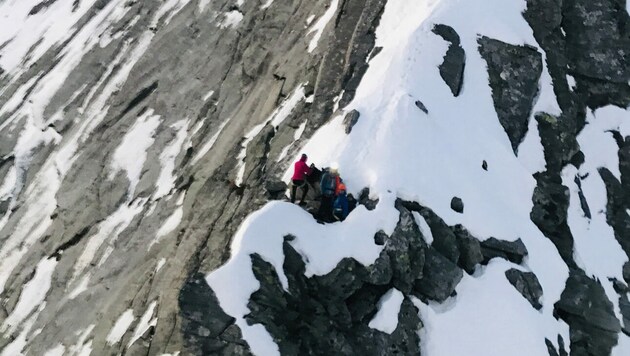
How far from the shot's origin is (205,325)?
55.8 ft

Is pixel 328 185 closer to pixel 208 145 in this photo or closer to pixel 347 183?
pixel 347 183

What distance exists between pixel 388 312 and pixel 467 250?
3.55m

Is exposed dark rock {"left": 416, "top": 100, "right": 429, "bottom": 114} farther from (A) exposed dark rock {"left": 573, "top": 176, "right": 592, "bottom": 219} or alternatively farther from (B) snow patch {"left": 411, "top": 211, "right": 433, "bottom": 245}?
(A) exposed dark rock {"left": 573, "top": 176, "right": 592, "bottom": 219}

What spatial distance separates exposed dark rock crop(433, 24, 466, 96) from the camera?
26.1 meters

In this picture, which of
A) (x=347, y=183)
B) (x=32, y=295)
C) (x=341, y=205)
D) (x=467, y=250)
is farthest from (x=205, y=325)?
(x=32, y=295)

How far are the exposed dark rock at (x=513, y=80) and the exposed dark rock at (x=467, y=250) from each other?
21.1 feet

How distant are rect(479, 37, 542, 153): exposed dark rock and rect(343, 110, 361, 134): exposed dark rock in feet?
21.3

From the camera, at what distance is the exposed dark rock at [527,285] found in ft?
70.0

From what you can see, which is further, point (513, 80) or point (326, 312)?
point (513, 80)

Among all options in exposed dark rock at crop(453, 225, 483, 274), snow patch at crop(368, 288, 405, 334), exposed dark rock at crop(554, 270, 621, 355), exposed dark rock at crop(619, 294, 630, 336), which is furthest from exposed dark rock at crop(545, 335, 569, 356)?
snow patch at crop(368, 288, 405, 334)

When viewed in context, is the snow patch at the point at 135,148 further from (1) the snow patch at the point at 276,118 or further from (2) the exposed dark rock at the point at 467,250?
(2) the exposed dark rock at the point at 467,250

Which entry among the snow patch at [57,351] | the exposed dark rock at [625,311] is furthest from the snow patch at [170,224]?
the exposed dark rock at [625,311]

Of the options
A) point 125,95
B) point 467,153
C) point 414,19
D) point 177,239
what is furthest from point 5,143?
point 467,153

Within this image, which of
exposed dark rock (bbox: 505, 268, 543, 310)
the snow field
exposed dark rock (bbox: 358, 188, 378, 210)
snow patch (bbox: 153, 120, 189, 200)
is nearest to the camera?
the snow field
